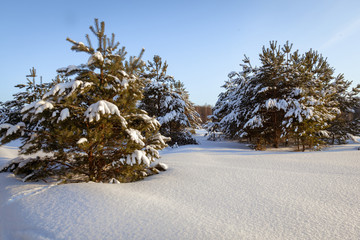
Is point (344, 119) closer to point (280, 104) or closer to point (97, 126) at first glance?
point (280, 104)

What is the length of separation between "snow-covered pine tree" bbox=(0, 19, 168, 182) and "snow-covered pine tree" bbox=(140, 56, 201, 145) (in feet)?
21.7

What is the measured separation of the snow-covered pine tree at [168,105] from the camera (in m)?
10.7

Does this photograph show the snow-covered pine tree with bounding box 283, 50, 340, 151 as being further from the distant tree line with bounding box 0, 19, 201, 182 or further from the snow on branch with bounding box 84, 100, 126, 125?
the snow on branch with bounding box 84, 100, 126, 125

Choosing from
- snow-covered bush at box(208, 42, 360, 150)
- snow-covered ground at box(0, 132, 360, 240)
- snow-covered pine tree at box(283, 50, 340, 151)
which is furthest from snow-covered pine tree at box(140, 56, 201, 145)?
snow-covered ground at box(0, 132, 360, 240)

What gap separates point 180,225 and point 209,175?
6.68 ft

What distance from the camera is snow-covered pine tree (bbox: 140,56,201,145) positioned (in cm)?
1072

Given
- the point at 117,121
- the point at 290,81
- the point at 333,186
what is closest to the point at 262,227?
the point at 333,186

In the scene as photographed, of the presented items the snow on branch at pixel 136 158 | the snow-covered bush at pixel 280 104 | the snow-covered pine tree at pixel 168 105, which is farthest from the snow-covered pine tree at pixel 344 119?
the snow on branch at pixel 136 158

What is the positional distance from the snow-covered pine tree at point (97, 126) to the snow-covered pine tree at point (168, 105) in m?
6.61

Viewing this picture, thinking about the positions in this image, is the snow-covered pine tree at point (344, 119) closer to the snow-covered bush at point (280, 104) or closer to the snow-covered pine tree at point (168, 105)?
the snow-covered bush at point (280, 104)

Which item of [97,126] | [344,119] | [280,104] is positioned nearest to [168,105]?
[280,104]

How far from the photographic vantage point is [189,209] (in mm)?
2426

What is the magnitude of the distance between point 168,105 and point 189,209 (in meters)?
8.74

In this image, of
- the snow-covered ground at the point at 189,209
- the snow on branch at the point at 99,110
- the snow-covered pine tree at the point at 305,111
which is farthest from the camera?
the snow-covered pine tree at the point at 305,111
